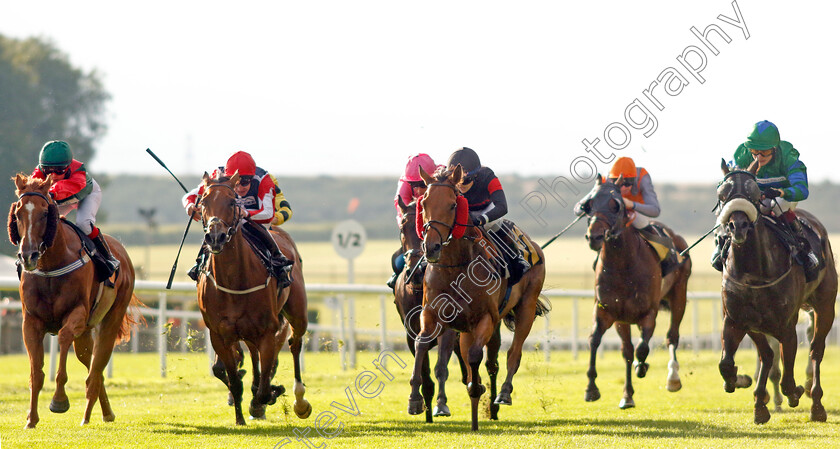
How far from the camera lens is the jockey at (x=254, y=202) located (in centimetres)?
798

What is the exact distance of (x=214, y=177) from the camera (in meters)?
7.58

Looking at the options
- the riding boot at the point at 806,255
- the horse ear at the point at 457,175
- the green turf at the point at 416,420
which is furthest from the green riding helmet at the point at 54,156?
the riding boot at the point at 806,255

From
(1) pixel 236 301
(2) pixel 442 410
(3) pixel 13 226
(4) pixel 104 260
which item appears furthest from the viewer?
(2) pixel 442 410

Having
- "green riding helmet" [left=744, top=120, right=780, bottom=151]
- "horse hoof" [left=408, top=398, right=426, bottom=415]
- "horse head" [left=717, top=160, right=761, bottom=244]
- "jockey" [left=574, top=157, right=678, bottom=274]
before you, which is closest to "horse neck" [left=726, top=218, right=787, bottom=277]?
"horse head" [left=717, top=160, right=761, bottom=244]

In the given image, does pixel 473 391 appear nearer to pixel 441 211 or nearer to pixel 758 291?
pixel 441 211

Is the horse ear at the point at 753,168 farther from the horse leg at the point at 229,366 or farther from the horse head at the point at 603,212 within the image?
the horse leg at the point at 229,366

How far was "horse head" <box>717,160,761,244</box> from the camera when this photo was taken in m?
7.51

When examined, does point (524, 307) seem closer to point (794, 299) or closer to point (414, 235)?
point (414, 235)

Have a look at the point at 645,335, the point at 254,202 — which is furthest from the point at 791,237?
the point at 254,202

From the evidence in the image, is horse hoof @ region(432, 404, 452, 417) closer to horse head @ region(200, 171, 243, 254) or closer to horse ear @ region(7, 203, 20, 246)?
horse head @ region(200, 171, 243, 254)

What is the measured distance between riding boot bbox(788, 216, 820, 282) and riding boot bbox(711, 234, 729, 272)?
1.73 feet

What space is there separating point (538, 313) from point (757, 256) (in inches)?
80.9

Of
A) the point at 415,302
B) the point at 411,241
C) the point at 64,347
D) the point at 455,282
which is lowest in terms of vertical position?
the point at 64,347

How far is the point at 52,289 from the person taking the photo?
764 centimetres
